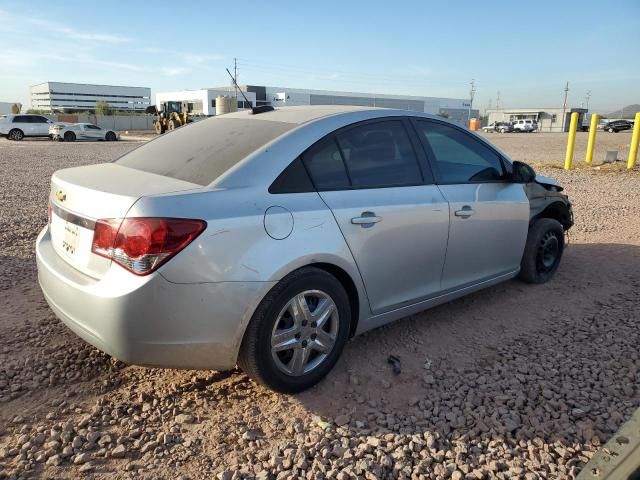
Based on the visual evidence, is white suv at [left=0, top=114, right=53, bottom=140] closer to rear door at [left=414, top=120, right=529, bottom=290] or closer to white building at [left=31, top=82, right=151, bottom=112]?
rear door at [left=414, top=120, right=529, bottom=290]

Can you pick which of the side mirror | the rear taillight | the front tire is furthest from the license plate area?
the side mirror

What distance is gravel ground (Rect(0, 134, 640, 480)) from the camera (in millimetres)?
2422

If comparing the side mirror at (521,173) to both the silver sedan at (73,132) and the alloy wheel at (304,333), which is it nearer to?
the alloy wheel at (304,333)

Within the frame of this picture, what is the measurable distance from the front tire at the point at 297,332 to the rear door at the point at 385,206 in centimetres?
30

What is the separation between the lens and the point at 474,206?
380 centimetres

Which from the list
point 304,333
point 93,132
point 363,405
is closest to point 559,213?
point 363,405

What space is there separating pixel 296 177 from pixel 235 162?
352 mm

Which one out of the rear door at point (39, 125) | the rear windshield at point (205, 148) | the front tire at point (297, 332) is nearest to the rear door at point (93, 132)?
the rear door at point (39, 125)

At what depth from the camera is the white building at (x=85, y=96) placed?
121m

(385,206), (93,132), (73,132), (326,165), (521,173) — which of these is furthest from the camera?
(93,132)

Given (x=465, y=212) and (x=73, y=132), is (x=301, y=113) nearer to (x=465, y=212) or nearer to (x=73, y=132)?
(x=465, y=212)

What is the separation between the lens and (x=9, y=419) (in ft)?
8.84

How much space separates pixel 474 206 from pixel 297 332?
5.80 feet

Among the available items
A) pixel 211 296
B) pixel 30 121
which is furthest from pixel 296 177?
pixel 30 121
